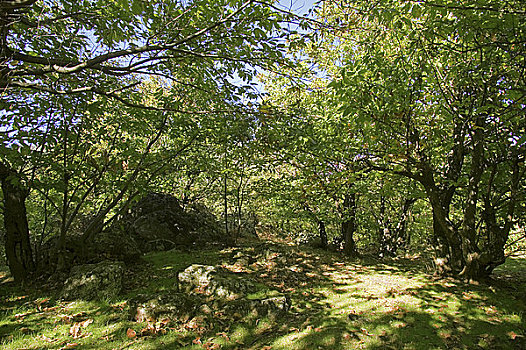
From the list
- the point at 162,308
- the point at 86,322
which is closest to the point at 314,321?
the point at 162,308

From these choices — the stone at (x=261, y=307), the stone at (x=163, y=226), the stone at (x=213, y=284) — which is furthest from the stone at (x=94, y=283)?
the stone at (x=163, y=226)

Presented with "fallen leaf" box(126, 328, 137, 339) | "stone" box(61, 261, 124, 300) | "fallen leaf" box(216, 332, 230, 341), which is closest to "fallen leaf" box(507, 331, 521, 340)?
"fallen leaf" box(216, 332, 230, 341)

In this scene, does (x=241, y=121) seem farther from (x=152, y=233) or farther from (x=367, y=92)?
(x=152, y=233)

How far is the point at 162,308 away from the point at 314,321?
3.06m

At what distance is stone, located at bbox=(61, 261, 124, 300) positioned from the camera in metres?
6.48

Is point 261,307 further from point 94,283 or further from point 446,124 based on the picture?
point 446,124

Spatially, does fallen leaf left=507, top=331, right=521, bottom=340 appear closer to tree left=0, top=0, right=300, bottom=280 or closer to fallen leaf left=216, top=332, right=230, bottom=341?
fallen leaf left=216, top=332, right=230, bottom=341

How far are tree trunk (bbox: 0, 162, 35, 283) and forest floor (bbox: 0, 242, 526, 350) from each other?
20.7 inches

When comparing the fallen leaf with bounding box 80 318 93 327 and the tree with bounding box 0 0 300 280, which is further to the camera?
→ the fallen leaf with bounding box 80 318 93 327

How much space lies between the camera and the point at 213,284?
272 inches

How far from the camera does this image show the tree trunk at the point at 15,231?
24.6 feet

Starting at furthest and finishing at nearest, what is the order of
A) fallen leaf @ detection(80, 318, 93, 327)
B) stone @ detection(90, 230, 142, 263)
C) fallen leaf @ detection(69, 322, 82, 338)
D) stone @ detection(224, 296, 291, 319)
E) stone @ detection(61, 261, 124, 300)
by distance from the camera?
stone @ detection(90, 230, 142, 263), stone @ detection(61, 261, 124, 300), stone @ detection(224, 296, 291, 319), fallen leaf @ detection(80, 318, 93, 327), fallen leaf @ detection(69, 322, 82, 338)

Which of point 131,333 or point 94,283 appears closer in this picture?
point 131,333

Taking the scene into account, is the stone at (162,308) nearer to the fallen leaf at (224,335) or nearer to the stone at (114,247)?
the fallen leaf at (224,335)
